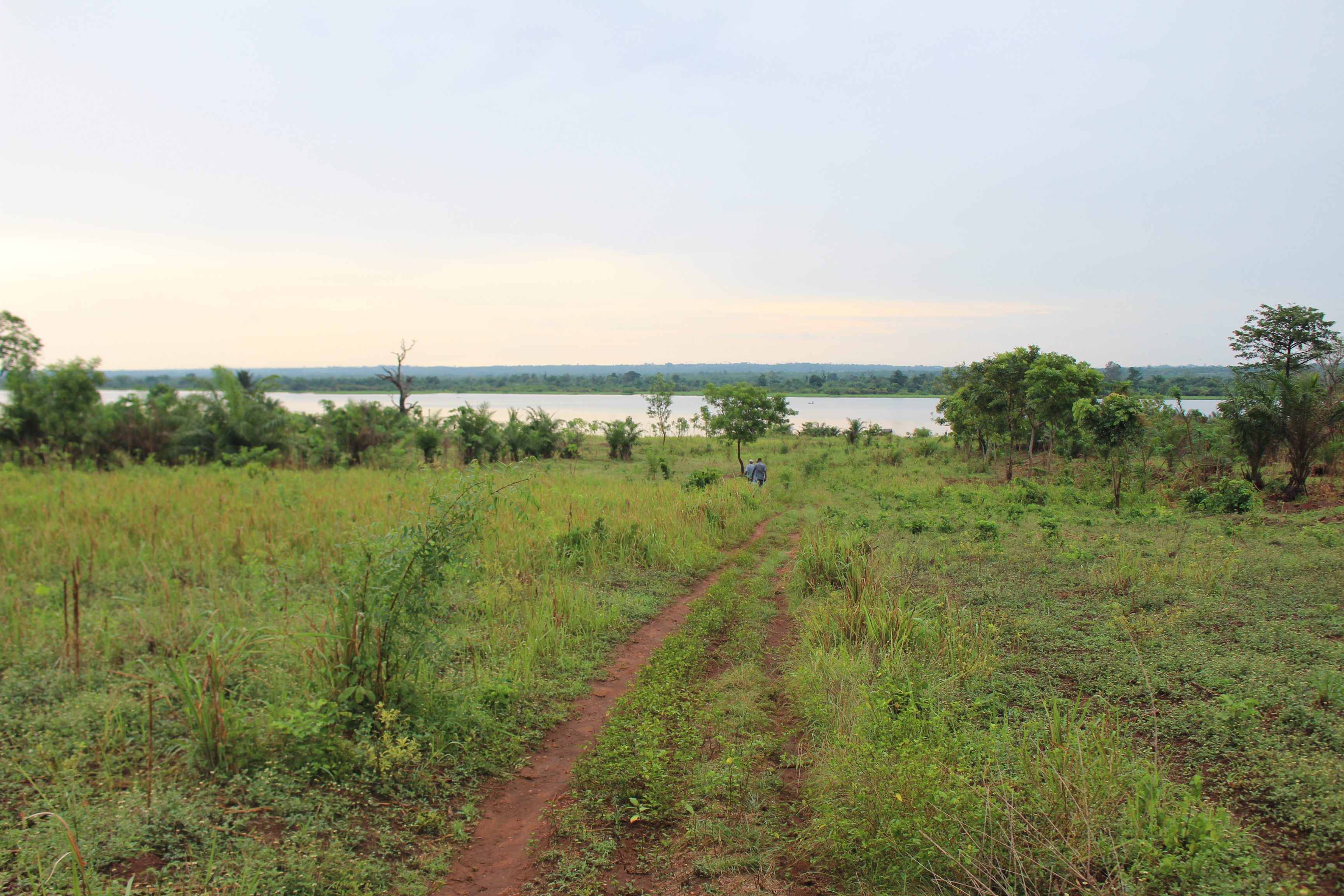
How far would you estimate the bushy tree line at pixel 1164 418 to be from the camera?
14312 mm

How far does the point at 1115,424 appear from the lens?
15406 millimetres

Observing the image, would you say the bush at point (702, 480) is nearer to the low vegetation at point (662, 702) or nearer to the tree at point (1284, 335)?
the low vegetation at point (662, 702)

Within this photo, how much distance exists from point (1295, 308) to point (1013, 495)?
2576cm

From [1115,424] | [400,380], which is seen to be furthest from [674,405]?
[1115,424]

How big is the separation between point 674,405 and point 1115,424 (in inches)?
4356

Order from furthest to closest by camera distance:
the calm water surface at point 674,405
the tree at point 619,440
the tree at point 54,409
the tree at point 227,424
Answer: the calm water surface at point 674,405, the tree at point 619,440, the tree at point 227,424, the tree at point 54,409

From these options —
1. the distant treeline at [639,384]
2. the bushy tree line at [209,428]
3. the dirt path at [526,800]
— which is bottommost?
the dirt path at [526,800]

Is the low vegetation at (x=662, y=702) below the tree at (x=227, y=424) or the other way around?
below

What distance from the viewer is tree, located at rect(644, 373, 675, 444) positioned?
39.6 metres

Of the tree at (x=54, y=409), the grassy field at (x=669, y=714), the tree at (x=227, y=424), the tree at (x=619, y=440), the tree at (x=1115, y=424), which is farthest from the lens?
the tree at (x=619, y=440)

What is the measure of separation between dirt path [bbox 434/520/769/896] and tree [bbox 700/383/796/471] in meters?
17.6

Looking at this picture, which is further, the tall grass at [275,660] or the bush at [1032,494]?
the bush at [1032,494]

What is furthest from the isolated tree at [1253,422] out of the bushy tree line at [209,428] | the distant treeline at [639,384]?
the distant treeline at [639,384]

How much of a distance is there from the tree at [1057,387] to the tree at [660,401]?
20886 mm
